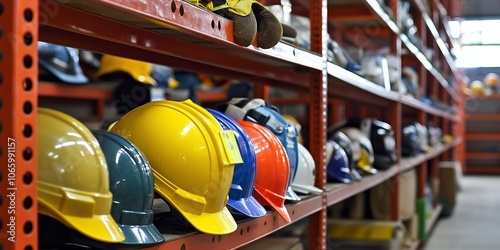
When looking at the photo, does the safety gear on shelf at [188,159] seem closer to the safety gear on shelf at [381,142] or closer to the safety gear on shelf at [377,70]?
the safety gear on shelf at [377,70]

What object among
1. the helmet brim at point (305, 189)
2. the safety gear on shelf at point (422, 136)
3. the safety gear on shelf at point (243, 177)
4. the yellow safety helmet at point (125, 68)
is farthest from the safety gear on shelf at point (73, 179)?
the safety gear on shelf at point (422, 136)

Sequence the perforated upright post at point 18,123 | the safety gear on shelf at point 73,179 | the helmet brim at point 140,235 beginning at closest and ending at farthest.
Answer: the perforated upright post at point 18,123 < the safety gear on shelf at point 73,179 < the helmet brim at point 140,235

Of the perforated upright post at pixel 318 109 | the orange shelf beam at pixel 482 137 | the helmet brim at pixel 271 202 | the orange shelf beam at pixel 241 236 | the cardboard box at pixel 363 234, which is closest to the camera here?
the orange shelf beam at pixel 241 236

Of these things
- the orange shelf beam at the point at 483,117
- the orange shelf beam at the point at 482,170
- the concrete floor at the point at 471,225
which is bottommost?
the concrete floor at the point at 471,225

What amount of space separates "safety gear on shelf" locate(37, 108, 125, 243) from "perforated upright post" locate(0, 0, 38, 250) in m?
0.19

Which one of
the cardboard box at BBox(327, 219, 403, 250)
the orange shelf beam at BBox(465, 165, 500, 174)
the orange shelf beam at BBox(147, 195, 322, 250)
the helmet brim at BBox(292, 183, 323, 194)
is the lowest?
the orange shelf beam at BBox(465, 165, 500, 174)

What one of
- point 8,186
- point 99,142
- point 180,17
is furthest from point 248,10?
point 8,186

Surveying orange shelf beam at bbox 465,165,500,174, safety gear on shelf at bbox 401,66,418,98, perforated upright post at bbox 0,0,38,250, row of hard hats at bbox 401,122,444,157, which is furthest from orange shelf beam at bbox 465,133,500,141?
perforated upright post at bbox 0,0,38,250

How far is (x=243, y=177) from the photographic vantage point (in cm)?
175

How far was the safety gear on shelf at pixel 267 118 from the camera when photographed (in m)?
2.34

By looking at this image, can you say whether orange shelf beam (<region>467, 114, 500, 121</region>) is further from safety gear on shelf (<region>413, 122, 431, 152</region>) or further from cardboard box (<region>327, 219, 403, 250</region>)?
cardboard box (<region>327, 219, 403, 250</region>)

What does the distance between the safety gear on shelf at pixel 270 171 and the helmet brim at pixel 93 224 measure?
77 centimetres

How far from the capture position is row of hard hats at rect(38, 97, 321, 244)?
117 centimetres

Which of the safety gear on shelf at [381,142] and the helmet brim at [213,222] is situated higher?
the safety gear on shelf at [381,142]
